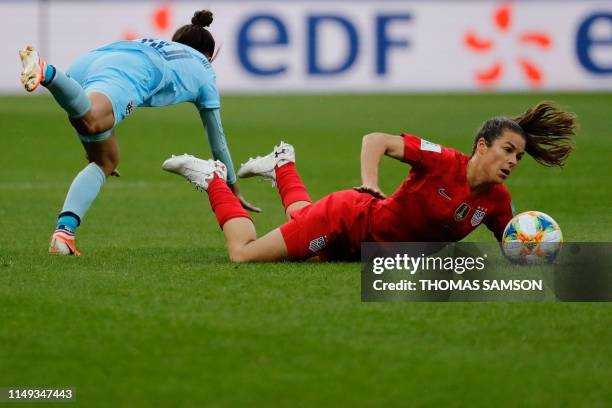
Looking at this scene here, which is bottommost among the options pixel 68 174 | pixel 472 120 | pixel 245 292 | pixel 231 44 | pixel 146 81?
pixel 245 292

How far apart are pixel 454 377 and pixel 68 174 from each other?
366 inches

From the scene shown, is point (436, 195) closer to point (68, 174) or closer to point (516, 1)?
point (68, 174)

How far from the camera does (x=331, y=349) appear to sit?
14.5 feet

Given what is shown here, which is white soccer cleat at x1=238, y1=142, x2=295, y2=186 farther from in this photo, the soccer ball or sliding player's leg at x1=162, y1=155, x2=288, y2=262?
the soccer ball

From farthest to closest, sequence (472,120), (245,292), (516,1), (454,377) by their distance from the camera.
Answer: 1. (516,1)
2. (472,120)
3. (245,292)
4. (454,377)

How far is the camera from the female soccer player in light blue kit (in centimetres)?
639

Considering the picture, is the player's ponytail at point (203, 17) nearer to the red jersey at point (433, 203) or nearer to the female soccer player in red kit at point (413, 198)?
the female soccer player in red kit at point (413, 198)

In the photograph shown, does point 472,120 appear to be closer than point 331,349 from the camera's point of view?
No

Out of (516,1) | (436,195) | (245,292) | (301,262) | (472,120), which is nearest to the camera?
(245,292)

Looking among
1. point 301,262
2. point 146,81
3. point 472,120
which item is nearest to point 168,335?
point 301,262

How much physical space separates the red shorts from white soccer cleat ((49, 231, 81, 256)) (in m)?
1.26

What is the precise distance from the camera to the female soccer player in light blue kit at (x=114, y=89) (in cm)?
639

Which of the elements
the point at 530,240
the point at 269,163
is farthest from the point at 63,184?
the point at 530,240

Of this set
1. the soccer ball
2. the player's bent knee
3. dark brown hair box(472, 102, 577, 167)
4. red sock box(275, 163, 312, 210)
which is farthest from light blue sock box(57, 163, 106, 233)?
the soccer ball
